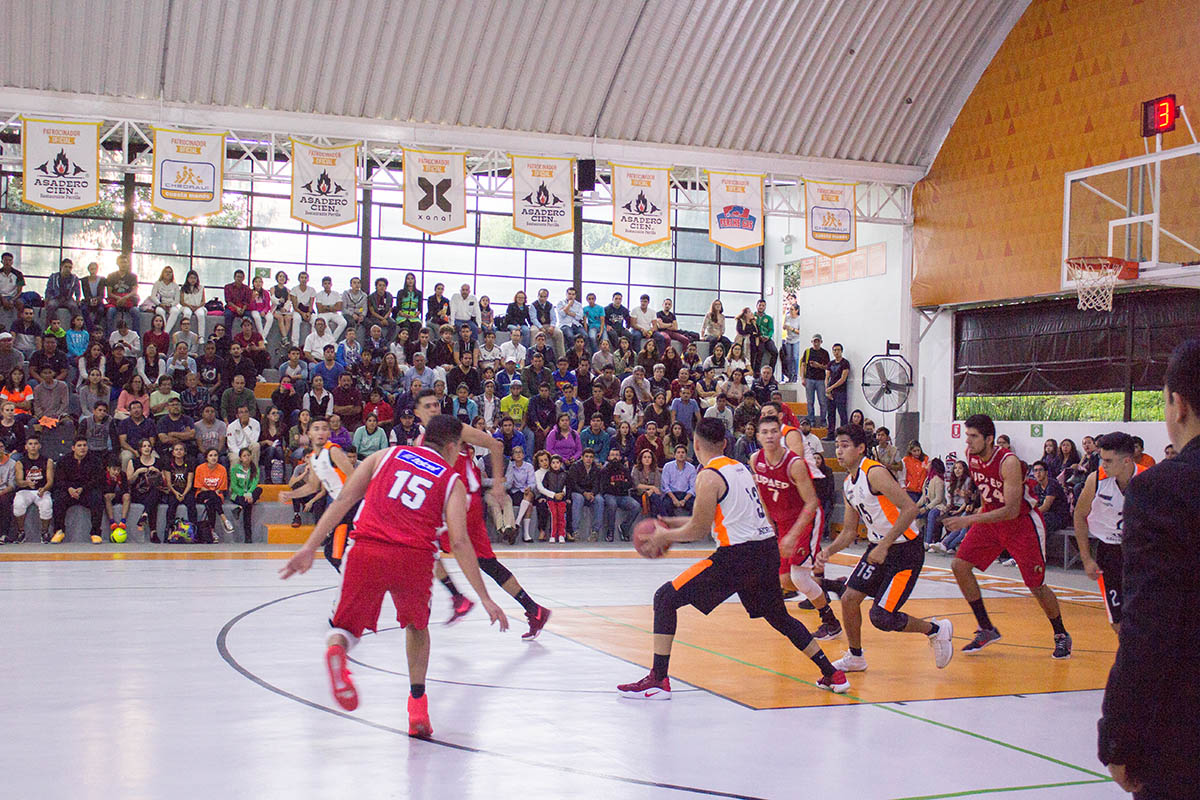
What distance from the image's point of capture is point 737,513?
659cm

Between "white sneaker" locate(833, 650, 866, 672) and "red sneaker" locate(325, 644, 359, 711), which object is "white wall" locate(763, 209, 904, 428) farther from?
"red sneaker" locate(325, 644, 359, 711)

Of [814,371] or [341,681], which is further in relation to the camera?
[814,371]

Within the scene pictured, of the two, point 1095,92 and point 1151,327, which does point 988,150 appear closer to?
point 1095,92

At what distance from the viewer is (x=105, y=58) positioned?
65.4ft

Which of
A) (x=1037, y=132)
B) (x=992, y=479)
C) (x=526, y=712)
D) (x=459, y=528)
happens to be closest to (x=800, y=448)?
(x=992, y=479)

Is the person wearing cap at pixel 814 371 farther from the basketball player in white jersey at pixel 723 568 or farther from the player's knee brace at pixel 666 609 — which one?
the player's knee brace at pixel 666 609

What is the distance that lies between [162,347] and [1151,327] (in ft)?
54.7

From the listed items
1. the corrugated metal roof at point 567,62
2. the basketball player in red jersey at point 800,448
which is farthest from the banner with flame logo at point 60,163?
the basketball player in red jersey at point 800,448

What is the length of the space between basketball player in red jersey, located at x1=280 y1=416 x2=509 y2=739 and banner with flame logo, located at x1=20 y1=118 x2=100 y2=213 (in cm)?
1512

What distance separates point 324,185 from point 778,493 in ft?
43.3

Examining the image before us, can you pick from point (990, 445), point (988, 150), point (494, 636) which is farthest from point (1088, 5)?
point (494, 636)

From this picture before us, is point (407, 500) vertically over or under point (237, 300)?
under

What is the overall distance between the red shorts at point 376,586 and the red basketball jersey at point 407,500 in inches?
2.7

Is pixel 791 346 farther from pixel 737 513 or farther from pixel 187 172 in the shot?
pixel 737 513
